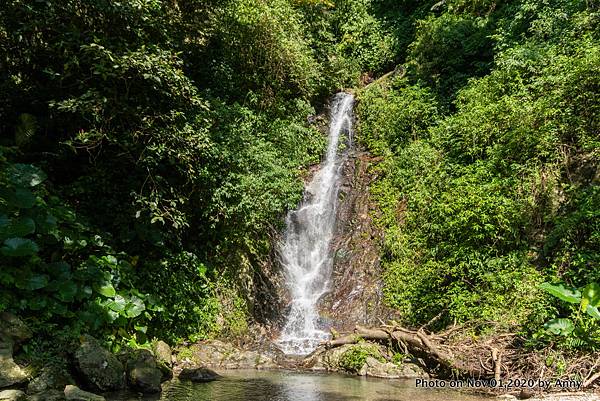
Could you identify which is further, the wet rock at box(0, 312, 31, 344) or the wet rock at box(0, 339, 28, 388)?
the wet rock at box(0, 312, 31, 344)

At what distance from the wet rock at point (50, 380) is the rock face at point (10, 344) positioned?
141 mm

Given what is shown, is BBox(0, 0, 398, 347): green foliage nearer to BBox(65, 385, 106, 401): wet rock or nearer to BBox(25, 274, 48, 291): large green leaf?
BBox(25, 274, 48, 291): large green leaf

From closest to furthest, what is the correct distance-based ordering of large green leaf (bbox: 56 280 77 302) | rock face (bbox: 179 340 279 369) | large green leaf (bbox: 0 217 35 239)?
large green leaf (bbox: 0 217 35 239), large green leaf (bbox: 56 280 77 302), rock face (bbox: 179 340 279 369)

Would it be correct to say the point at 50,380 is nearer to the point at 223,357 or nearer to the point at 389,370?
the point at 223,357

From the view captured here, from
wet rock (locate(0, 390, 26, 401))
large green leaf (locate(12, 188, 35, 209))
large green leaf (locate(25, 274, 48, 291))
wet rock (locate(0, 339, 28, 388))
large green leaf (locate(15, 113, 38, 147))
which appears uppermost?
large green leaf (locate(15, 113, 38, 147))

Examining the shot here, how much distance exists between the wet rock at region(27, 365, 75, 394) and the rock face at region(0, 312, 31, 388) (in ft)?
0.46

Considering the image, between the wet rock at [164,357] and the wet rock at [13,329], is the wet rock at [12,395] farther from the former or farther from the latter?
the wet rock at [164,357]

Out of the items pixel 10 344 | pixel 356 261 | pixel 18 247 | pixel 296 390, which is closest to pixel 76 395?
pixel 10 344

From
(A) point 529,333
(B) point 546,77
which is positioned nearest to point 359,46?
(B) point 546,77

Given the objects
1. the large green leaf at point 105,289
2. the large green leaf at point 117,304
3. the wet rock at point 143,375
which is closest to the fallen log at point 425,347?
the wet rock at point 143,375

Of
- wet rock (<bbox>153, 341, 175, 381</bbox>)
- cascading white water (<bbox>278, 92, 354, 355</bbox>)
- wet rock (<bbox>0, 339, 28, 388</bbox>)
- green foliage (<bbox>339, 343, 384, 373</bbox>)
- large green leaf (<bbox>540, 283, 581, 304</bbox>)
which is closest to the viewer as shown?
large green leaf (<bbox>540, 283, 581, 304</bbox>)

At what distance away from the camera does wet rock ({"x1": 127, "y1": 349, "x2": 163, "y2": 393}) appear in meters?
6.43

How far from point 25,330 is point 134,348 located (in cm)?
207

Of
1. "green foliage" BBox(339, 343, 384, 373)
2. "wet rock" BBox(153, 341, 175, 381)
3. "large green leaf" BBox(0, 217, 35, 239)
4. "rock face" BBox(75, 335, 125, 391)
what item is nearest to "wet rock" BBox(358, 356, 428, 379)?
"green foliage" BBox(339, 343, 384, 373)
